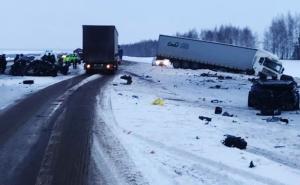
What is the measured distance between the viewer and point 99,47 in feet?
126

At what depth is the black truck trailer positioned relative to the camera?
125 ft

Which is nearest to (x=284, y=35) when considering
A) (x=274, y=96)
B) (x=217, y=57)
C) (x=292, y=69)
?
(x=292, y=69)

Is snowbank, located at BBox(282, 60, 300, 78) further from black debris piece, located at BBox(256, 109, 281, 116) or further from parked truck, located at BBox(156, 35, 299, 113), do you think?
black debris piece, located at BBox(256, 109, 281, 116)

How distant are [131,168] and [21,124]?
579 cm

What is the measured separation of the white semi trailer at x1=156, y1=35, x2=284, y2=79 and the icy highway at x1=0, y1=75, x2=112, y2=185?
30.1 m

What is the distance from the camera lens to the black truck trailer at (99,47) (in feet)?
125

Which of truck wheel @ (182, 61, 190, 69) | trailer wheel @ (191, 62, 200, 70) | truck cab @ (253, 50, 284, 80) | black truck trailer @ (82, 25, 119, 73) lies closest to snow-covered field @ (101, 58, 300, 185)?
black truck trailer @ (82, 25, 119, 73)

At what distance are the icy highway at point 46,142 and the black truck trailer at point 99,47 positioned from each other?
19413mm

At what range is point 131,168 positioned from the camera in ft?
28.2

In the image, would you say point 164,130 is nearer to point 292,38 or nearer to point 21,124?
point 21,124

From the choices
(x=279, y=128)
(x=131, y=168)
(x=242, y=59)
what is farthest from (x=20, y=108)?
(x=242, y=59)

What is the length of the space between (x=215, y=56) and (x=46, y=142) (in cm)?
4213

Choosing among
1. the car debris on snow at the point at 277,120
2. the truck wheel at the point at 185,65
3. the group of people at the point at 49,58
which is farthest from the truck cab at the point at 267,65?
the car debris on snow at the point at 277,120

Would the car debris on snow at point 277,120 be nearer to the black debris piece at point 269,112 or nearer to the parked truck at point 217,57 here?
the black debris piece at point 269,112
